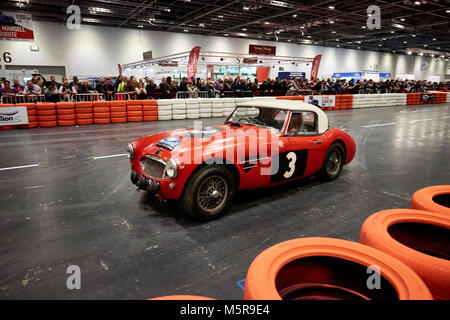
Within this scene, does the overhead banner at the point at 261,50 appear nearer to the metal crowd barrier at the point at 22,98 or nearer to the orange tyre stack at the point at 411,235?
the metal crowd barrier at the point at 22,98

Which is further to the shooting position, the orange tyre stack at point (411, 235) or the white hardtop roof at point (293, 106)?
the white hardtop roof at point (293, 106)

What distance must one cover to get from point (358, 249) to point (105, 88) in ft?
47.4

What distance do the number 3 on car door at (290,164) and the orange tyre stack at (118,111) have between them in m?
9.51

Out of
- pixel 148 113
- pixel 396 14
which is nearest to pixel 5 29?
pixel 148 113

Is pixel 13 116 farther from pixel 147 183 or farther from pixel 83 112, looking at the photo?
pixel 147 183

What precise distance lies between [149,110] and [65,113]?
326 cm

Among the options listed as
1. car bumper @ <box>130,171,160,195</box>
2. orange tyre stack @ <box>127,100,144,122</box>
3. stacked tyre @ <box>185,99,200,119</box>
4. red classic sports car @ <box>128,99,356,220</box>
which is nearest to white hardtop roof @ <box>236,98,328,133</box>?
red classic sports car @ <box>128,99,356,220</box>

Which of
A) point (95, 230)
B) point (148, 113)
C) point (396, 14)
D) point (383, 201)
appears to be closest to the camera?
point (95, 230)

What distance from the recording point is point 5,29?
16922 millimetres

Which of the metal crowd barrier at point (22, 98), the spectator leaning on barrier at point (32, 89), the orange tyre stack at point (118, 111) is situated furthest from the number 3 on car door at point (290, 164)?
the spectator leaning on barrier at point (32, 89)

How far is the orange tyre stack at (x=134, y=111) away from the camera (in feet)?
40.5

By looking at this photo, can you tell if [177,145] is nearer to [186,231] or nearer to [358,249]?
[186,231]

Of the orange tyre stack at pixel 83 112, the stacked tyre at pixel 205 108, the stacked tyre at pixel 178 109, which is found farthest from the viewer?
the stacked tyre at pixel 205 108
